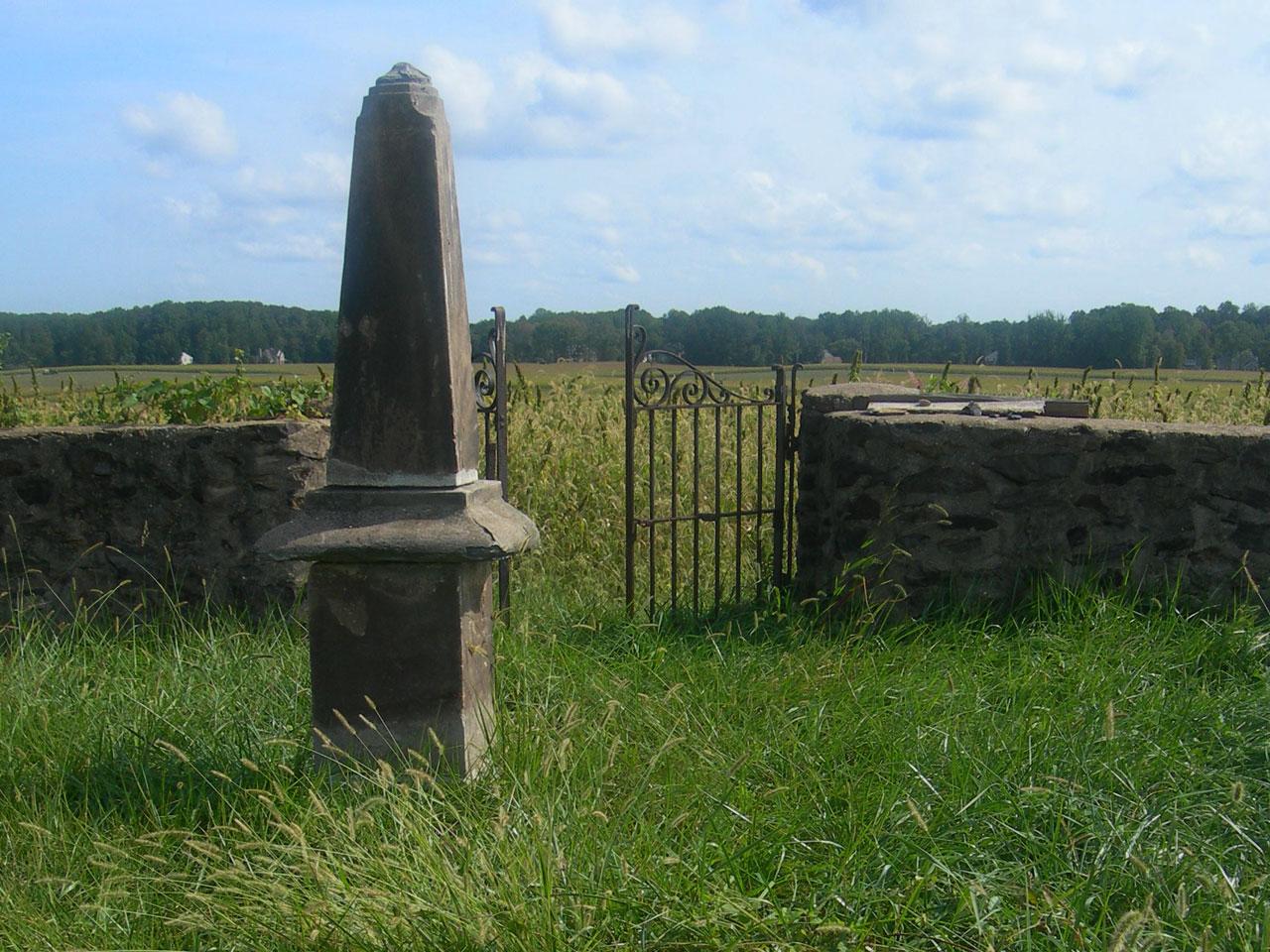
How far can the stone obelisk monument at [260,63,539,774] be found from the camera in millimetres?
3504

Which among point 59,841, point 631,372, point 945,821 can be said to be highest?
point 631,372

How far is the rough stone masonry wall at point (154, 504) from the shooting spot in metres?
5.58

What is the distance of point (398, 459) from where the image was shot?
139 inches

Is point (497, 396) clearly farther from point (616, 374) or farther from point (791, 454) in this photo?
point (616, 374)

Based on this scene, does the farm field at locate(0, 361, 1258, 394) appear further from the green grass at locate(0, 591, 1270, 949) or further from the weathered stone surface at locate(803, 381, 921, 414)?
the green grass at locate(0, 591, 1270, 949)

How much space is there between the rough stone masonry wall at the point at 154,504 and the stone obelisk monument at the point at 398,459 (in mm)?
2184

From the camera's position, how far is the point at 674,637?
5.00m

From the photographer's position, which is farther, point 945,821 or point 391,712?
point 391,712

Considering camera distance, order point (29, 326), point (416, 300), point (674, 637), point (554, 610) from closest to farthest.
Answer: point (416, 300)
point (674, 637)
point (554, 610)
point (29, 326)

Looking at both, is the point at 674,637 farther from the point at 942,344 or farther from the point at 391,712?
the point at 942,344

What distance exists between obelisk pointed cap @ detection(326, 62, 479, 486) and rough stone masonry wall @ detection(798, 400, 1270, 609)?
2375mm

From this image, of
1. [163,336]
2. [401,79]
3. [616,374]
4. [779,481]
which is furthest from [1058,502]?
[163,336]

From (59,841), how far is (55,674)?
1.62m

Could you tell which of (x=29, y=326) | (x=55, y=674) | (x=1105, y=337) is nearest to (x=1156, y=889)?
(x=55, y=674)
